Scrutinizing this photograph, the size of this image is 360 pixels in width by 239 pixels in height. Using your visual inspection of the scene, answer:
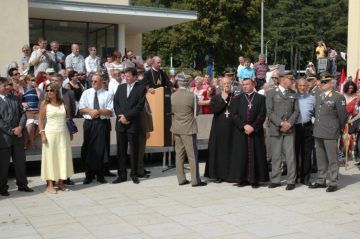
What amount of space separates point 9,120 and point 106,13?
11.1 meters

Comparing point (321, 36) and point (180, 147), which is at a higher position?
point (321, 36)

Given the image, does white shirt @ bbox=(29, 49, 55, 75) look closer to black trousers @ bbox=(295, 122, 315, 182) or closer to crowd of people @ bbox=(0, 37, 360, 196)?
crowd of people @ bbox=(0, 37, 360, 196)

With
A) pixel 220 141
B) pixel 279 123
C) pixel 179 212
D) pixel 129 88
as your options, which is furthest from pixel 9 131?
pixel 279 123

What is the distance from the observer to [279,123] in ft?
28.8

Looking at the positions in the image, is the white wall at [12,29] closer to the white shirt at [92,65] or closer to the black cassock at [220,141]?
the white shirt at [92,65]

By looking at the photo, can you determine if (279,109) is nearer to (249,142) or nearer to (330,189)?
(249,142)

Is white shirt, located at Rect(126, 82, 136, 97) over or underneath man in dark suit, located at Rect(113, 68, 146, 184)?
over

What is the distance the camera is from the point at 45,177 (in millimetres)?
8547

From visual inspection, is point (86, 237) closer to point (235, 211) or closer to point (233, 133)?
point (235, 211)

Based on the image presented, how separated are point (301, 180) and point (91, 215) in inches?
161

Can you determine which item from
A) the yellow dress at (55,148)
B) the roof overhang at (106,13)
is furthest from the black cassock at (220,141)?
the roof overhang at (106,13)

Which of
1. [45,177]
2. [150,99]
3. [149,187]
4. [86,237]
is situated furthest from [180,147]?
[86,237]

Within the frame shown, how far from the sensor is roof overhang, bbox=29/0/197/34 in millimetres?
17750

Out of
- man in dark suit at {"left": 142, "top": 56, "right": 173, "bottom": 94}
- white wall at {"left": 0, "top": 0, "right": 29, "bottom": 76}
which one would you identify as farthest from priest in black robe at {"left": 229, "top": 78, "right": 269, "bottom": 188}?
white wall at {"left": 0, "top": 0, "right": 29, "bottom": 76}
